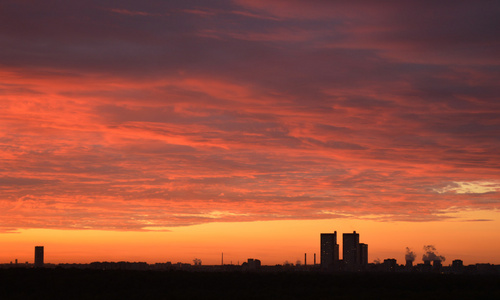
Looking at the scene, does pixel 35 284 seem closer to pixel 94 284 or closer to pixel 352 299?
pixel 94 284

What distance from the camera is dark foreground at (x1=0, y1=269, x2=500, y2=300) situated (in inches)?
3546

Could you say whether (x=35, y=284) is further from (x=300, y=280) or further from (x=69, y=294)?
(x=300, y=280)

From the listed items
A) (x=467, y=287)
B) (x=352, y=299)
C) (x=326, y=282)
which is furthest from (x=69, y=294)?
(x=467, y=287)

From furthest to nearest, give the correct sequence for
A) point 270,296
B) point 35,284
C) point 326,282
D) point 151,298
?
1. point 326,282
2. point 35,284
3. point 270,296
4. point 151,298

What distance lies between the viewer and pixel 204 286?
352 feet

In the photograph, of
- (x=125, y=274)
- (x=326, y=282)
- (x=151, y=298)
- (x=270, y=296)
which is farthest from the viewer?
(x=326, y=282)

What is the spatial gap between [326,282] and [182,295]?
41183 millimetres

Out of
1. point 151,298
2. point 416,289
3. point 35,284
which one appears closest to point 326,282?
point 416,289

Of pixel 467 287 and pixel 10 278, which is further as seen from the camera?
pixel 467 287

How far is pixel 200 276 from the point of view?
115688 mm

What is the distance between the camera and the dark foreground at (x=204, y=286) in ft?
295

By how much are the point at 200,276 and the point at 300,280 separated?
19.9 metres

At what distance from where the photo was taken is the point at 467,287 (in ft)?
401

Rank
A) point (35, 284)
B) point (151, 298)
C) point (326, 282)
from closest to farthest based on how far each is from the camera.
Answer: point (151, 298)
point (35, 284)
point (326, 282)
